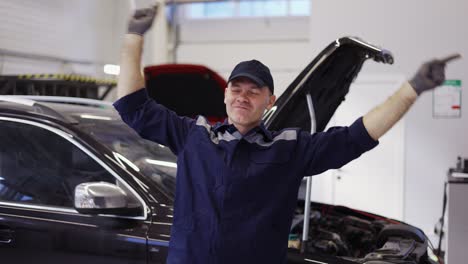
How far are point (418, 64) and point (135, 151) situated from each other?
6.16m

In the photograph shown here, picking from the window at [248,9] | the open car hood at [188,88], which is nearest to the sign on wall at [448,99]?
the open car hood at [188,88]

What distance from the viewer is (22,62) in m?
9.08

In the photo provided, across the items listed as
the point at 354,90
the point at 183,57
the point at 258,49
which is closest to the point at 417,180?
the point at 354,90

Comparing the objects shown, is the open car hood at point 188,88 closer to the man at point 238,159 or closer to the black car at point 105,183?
the black car at point 105,183

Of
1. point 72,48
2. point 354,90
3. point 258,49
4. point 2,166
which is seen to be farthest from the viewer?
point 258,49

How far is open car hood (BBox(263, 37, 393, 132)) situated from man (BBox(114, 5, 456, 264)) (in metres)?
0.84

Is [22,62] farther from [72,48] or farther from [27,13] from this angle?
[72,48]

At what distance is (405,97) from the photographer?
1966 millimetres

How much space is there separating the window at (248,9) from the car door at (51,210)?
9.52 metres

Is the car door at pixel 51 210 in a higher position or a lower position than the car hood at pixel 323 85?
lower

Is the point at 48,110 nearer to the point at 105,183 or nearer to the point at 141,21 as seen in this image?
the point at 105,183

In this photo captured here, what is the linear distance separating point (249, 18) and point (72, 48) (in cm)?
363

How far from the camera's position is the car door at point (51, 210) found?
270 cm

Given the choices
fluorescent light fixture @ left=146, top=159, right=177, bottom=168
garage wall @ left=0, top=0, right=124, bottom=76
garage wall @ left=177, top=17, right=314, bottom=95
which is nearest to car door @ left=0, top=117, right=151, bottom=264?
fluorescent light fixture @ left=146, top=159, right=177, bottom=168
